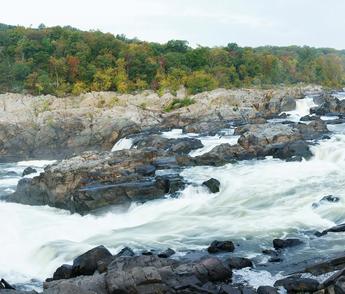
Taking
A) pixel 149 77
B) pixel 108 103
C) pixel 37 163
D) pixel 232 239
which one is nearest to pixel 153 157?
pixel 232 239

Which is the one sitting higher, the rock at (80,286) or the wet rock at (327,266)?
the wet rock at (327,266)

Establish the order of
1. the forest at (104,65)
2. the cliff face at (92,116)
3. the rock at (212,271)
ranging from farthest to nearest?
the forest at (104,65) < the cliff face at (92,116) < the rock at (212,271)

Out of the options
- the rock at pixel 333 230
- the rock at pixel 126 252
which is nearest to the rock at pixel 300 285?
the rock at pixel 333 230

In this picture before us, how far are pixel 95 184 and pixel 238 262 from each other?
11.4 meters

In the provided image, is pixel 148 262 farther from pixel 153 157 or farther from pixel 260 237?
pixel 153 157

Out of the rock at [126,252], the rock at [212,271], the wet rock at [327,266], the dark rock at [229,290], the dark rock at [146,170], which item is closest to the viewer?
the dark rock at [229,290]

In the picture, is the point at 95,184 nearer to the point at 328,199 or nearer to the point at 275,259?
the point at 328,199

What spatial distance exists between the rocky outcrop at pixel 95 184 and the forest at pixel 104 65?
3695 centimetres

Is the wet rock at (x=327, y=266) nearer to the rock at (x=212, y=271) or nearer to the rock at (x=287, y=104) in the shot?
the rock at (x=212, y=271)

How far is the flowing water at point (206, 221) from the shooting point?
16.0 m

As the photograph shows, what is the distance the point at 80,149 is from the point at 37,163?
222 inches

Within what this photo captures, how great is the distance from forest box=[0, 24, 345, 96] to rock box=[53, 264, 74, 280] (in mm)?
48769

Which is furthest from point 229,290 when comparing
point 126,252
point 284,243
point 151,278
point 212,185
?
point 212,185

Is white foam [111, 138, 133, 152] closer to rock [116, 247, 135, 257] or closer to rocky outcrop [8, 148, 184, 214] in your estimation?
rocky outcrop [8, 148, 184, 214]
